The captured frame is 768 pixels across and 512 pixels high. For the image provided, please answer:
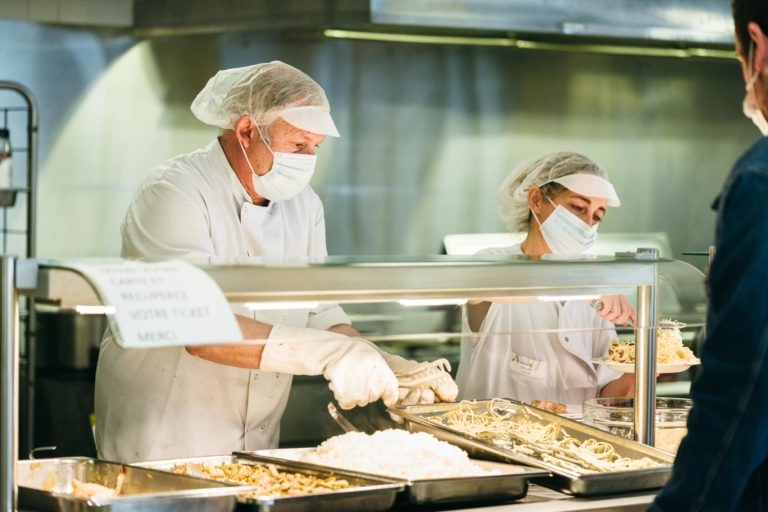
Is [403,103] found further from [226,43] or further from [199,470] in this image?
[199,470]

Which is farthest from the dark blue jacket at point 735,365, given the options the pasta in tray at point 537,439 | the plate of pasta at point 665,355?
the plate of pasta at point 665,355

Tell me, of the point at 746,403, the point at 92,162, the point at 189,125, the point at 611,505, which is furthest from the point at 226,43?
the point at 746,403

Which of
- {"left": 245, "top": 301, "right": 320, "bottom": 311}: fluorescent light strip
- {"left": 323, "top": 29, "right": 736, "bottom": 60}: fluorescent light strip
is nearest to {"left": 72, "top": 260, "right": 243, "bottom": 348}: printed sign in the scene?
{"left": 245, "top": 301, "right": 320, "bottom": 311}: fluorescent light strip

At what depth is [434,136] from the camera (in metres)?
4.96

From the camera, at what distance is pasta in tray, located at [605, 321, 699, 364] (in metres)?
2.72

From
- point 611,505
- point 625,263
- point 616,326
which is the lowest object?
point 611,505

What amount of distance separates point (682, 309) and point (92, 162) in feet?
9.74

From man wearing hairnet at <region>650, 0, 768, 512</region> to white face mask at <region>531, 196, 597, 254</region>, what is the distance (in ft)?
5.53

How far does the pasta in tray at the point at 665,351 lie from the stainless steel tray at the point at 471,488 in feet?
2.75

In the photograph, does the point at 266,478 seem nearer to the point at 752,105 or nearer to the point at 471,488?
the point at 471,488

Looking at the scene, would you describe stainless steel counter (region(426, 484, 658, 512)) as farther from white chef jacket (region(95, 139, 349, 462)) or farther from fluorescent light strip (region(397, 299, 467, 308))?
white chef jacket (region(95, 139, 349, 462))

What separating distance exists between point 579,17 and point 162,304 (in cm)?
311

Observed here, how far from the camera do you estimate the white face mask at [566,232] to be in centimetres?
327

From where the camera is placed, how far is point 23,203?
14.5 ft
